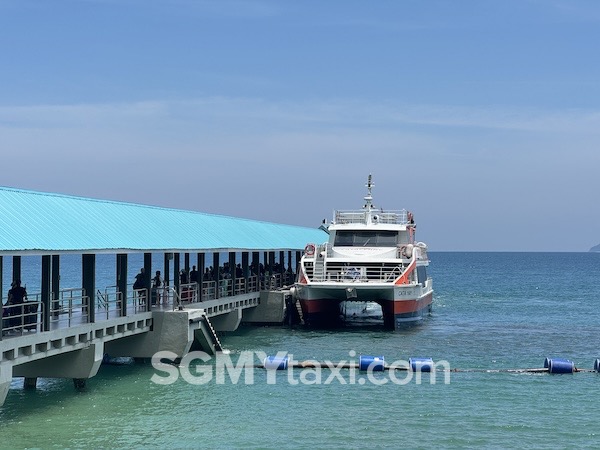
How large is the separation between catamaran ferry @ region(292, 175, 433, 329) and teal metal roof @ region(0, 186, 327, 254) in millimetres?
3076

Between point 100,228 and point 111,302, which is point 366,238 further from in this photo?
point 100,228

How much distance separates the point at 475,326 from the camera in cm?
5028

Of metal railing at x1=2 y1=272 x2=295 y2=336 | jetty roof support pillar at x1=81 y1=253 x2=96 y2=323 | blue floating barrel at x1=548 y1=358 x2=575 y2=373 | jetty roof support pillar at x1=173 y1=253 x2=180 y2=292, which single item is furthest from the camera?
jetty roof support pillar at x1=173 y1=253 x2=180 y2=292

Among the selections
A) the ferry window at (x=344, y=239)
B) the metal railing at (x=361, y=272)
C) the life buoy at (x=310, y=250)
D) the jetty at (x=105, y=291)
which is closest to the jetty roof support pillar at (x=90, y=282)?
the jetty at (x=105, y=291)

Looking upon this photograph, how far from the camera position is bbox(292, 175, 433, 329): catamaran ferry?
41656mm

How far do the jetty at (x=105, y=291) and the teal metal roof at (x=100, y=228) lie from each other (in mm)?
48

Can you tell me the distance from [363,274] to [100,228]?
1862 centimetres

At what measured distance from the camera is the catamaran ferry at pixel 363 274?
137 ft

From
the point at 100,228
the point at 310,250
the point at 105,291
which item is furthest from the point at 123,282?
the point at 310,250

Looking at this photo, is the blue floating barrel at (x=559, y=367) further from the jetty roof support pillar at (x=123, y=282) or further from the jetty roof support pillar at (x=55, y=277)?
the jetty roof support pillar at (x=55, y=277)

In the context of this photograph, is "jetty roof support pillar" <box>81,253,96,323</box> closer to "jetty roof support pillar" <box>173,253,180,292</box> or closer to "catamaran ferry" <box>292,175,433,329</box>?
"jetty roof support pillar" <box>173,253,180,292</box>

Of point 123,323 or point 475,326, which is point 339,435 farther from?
point 475,326

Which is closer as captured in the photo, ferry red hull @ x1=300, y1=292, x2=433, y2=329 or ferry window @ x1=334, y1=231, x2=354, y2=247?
ferry red hull @ x1=300, y1=292, x2=433, y2=329

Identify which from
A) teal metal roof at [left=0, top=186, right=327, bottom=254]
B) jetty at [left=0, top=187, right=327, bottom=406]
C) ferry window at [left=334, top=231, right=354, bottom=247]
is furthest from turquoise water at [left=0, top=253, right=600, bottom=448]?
ferry window at [left=334, top=231, right=354, bottom=247]
